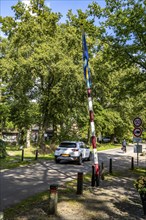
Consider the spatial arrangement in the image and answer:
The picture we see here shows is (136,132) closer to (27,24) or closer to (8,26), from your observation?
(27,24)

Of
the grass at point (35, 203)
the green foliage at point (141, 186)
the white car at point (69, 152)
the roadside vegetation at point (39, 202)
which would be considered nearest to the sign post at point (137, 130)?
the white car at point (69, 152)

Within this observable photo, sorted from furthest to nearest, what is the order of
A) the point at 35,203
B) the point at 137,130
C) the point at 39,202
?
the point at 137,130 → the point at 39,202 → the point at 35,203

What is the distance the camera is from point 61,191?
9.41 metres

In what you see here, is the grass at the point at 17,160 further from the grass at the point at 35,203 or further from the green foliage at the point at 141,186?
the green foliage at the point at 141,186

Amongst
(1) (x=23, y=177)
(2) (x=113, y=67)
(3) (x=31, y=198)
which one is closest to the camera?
(3) (x=31, y=198)

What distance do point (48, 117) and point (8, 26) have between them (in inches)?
446

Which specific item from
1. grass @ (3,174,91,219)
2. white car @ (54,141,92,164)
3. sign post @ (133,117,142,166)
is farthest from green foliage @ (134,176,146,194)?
white car @ (54,141,92,164)

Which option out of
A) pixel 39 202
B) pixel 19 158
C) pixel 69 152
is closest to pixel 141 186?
pixel 39 202

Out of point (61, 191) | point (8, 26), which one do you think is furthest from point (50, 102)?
point (61, 191)

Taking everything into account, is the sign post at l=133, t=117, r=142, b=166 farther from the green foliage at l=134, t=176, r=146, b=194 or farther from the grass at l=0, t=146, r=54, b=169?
the green foliage at l=134, t=176, r=146, b=194

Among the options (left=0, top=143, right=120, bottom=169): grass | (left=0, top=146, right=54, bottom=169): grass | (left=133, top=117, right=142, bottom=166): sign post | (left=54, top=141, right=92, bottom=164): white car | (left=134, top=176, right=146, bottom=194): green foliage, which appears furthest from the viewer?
(left=54, top=141, right=92, bottom=164): white car

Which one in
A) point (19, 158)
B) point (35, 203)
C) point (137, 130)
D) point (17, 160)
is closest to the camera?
point (35, 203)

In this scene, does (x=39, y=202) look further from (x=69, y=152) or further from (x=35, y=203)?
(x=69, y=152)

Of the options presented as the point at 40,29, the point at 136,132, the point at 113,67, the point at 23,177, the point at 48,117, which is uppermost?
the point at 40,29
